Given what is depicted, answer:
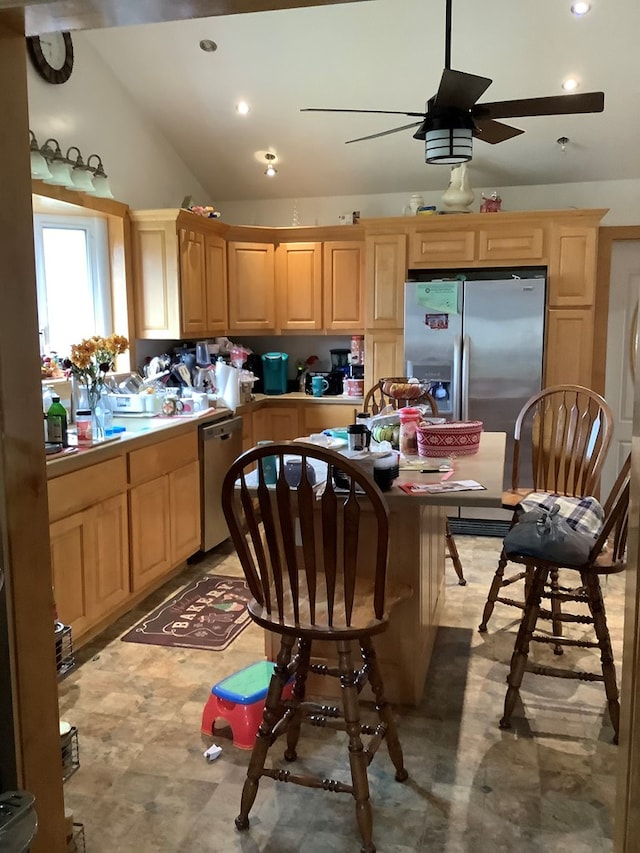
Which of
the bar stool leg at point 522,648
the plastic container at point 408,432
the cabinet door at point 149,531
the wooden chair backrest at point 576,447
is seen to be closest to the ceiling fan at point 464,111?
the plastic container at point 408,432

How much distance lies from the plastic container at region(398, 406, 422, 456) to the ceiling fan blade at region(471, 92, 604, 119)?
1.16 m

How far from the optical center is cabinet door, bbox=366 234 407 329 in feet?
16.1

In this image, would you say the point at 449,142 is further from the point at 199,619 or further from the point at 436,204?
the point at 436,204

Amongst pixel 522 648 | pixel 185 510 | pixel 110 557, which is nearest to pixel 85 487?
pixel 110 557

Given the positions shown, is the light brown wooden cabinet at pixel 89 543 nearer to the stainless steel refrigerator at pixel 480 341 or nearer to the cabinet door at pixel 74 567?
the cabinet door at pixel 74 567

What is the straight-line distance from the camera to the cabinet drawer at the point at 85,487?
2.89m

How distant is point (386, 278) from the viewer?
4961mm

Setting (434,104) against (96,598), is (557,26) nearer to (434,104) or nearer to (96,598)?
(434,104)

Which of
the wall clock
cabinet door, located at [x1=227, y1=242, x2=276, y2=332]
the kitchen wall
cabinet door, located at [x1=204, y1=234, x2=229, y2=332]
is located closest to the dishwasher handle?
cabinet door, located at [x1=204, y1=234, x2=229, y2=332]

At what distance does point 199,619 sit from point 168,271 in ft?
6.98

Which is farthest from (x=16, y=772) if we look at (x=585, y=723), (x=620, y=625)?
(x=620, y=625)

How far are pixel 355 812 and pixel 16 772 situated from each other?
3.13 ft

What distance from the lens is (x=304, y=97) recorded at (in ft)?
15.0

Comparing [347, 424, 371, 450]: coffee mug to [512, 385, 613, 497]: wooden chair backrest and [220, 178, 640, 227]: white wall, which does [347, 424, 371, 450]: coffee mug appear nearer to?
[512, 385, 613, 497]: wooden chair backrest
